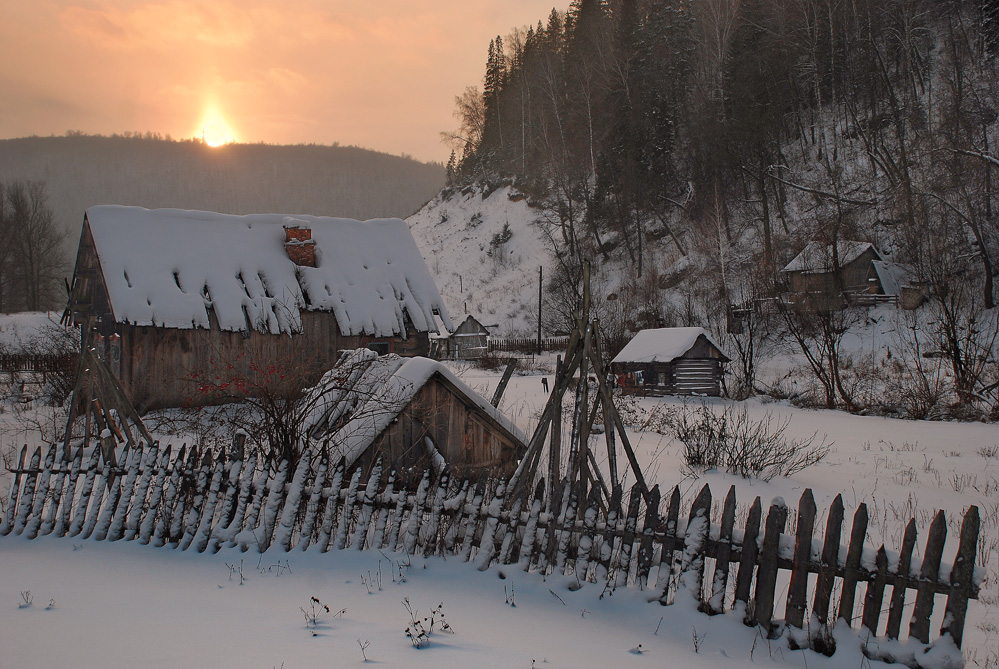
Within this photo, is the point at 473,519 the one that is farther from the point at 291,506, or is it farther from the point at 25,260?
the point at 25,260

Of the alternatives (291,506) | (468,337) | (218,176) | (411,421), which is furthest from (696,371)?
(218,176)

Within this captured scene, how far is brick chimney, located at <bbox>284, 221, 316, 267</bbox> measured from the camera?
18.7 metres

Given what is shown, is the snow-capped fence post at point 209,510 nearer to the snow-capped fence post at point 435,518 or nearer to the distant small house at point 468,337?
the snow-capped fence post at point 435,518

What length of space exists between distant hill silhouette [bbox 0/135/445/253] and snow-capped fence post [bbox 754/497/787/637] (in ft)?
390

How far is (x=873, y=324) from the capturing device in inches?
1061

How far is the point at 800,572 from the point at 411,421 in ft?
15.4

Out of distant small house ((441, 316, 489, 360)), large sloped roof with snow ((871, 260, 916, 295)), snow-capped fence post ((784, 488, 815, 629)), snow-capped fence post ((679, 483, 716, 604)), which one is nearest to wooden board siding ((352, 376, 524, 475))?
snow-capped fence post ((679, 483, 716, 604))

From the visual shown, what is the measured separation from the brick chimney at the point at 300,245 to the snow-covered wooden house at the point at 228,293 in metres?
0.03

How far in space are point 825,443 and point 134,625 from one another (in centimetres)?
1340

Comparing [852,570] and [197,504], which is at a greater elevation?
[852,570]

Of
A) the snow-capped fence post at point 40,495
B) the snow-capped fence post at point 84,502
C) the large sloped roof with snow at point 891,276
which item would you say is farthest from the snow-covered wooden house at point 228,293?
the large sloped roof with snow at point 891,276

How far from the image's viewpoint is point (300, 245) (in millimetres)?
18781

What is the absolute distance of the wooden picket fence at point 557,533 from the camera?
155 inches

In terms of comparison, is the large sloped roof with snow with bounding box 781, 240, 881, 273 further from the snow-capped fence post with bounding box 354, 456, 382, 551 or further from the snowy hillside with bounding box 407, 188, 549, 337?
the snow-capped fence post with bounding box 354, 456, 382, 551
